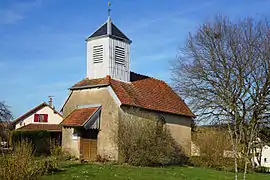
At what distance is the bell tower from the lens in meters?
28.0

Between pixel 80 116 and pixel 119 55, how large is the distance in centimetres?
584

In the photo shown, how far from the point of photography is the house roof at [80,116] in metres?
25.5

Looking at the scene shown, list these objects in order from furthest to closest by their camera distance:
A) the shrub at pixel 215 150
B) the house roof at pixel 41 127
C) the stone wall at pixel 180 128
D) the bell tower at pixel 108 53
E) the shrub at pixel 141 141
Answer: the house roof at pixel 41 127 → the stone wall at pixel 180 128 → the bell tower at pixel 108 53 → the shrub at pixel 215 150 → the shrub at pixel 141 141

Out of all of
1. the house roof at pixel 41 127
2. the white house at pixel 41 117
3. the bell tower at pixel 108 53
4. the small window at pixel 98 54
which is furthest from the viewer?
the white house at pixel 41 117

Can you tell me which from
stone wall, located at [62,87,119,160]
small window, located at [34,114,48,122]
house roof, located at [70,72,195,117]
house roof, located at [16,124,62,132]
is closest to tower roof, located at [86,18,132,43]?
house roof, located at [70,72,195,117]

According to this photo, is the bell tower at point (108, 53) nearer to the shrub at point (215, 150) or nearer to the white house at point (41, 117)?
the shrub at point (215, 150)

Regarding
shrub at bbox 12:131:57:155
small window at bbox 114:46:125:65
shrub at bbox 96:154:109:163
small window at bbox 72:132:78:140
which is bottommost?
shrub at bbox 96:154:109:163

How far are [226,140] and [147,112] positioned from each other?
605 centimetres

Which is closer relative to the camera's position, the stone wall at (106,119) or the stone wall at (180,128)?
the stone wall at (106,119)

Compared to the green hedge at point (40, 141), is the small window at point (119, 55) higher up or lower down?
higher up

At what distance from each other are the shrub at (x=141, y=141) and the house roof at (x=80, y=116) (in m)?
2.33

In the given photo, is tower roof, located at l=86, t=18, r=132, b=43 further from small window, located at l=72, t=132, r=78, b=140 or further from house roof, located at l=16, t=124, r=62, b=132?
house roof, located at l=16, t=124, r=62, b=132

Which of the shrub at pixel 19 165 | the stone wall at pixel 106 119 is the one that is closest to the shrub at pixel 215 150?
the stone wall at pixel 106 119

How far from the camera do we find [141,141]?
78.7 ft
